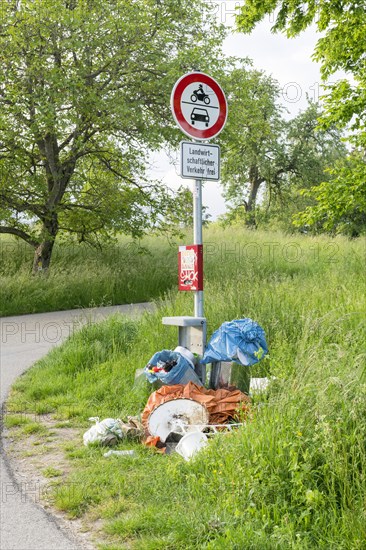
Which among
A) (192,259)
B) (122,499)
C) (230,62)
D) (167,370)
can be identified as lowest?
(122,499)

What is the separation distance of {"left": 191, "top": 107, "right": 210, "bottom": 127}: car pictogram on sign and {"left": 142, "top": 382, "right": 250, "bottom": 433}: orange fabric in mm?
2944

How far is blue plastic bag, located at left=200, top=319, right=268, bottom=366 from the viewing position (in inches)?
260

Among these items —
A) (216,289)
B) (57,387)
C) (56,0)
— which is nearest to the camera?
(57,387)

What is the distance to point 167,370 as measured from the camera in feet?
22.6

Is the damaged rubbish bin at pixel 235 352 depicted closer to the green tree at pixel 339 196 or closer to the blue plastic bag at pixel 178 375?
the blue plastic bag at pixel 178 375

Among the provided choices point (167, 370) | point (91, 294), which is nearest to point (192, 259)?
point (167, 370)

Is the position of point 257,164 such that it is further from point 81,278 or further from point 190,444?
point 190,444

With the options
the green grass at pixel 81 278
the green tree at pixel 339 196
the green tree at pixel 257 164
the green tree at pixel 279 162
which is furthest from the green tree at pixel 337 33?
the green tree at pixel 279 162

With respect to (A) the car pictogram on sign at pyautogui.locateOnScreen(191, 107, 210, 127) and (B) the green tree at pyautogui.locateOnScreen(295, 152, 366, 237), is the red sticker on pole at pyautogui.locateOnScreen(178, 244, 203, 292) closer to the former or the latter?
(A) the car pictogram on sign at pyautogui.locateOnScreen(191, 107, 210, 127)

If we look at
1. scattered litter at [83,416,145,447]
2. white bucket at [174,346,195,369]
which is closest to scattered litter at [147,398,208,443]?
scattered litter at [83,416,145,447]

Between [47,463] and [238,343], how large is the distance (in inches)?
89.7

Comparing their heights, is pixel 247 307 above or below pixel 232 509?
above

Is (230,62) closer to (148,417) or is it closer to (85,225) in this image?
(85,225)

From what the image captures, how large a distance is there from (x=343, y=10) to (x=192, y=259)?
1218 cm
